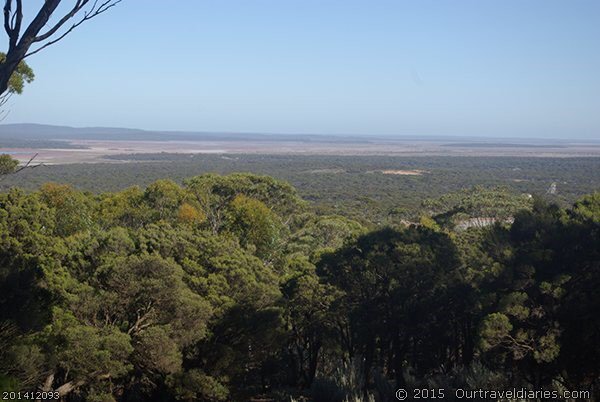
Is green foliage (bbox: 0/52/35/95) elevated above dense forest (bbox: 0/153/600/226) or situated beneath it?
elevated above

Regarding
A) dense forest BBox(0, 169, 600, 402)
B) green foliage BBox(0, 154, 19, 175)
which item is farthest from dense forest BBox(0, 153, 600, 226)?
green foliage BBox(0, 154, 19, 175)

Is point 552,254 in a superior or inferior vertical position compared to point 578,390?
superior

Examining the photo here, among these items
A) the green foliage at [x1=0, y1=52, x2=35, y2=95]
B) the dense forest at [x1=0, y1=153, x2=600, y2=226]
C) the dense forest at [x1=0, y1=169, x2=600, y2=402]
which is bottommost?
the dense forest at [x1=0, y1=153, x2=600, y2=226]

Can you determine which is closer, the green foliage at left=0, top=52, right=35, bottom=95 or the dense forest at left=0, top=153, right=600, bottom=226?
the green foliage at left=0, top=52, right=35, bottom=95

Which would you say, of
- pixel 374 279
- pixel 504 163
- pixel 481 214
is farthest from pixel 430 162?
pixel 374 279

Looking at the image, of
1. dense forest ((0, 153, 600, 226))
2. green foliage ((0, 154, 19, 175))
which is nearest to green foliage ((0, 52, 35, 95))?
green foliage ((0, 154, 19, 175))

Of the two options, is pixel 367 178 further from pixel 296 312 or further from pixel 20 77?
pixel 20 77

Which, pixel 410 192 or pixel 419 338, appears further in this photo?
pixel 410 192

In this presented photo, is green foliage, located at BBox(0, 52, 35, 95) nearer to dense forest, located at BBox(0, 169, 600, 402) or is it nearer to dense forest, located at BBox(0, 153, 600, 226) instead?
dense forest, located at BBox(0, 169, 600, 402)

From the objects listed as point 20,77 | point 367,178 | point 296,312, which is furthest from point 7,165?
point 367,178

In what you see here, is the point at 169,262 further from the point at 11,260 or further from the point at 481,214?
the point at 481,214
